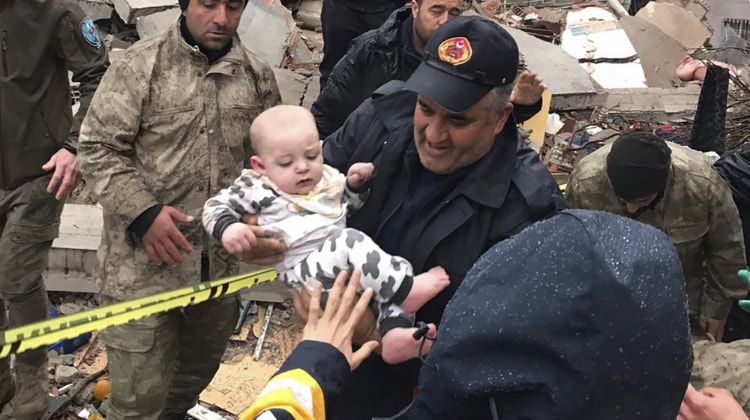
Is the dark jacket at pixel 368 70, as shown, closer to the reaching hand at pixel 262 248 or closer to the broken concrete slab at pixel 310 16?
the reaching hand at pixel 262 248

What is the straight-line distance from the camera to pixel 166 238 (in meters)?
3.10

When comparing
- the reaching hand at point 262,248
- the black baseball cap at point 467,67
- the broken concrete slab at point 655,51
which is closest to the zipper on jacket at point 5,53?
the reaching hand at point 262,248

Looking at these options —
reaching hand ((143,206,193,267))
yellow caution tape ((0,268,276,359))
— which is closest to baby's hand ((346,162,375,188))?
yellow caution tape ((0,268,276,359))

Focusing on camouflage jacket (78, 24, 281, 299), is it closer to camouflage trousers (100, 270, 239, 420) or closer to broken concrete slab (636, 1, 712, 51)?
camouflage trousers (100, 270, 239, 420)

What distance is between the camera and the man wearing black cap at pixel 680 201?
3.74 meters

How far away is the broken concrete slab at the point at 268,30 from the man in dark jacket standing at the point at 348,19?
8.11 ft

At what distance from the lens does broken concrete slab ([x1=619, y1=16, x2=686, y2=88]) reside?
9391 mm

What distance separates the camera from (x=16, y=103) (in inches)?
145

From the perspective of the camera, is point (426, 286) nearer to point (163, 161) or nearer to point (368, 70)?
point (163, 161)

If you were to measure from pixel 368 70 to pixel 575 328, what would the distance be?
129 inches

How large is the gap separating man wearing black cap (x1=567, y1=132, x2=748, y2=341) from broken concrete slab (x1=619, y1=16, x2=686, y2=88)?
567 cm

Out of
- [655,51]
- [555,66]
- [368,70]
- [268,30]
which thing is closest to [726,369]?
[368,70]

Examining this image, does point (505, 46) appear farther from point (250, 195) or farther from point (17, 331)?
point (17, 331)

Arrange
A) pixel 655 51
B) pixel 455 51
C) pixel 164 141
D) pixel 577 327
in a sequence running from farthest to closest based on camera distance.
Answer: pixel 655 51
pixel 164 141
pixel 455 51
pixel 577 327
